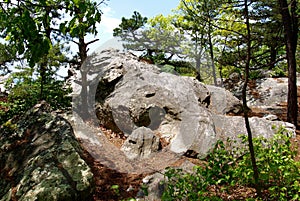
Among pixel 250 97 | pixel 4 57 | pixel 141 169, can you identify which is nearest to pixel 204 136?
pixel 141 169

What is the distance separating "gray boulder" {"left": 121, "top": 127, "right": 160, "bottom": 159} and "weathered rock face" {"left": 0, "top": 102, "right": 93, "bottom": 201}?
4.90 ft

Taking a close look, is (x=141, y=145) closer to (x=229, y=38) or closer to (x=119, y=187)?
(x=119, y=187)

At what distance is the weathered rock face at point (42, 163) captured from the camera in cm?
326

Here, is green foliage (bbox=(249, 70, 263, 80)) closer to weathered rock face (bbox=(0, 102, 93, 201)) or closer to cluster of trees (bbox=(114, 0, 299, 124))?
cluster of trees (bbox=(114, 0, 299, 124))

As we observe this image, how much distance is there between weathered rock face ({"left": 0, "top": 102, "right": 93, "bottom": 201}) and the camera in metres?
3.26

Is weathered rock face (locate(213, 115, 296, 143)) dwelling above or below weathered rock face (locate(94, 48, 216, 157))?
below

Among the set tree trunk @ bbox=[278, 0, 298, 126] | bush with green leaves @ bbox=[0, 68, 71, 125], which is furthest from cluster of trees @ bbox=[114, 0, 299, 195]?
bush with green leaves @ bbox=[0, 68, 71, 125]

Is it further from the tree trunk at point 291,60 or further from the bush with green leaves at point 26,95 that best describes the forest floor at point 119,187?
the bush with green leaves at point 26,95

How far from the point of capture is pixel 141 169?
4816 mm

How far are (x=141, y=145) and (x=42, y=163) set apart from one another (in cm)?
233

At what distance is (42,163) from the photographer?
364cm

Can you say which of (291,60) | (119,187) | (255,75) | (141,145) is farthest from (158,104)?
(255,75)

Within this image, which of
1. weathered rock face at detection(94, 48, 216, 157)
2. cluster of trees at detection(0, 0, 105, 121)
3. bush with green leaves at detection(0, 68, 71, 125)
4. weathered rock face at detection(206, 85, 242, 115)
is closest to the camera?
cluster of trees at detection(0, 0, 105, 121)

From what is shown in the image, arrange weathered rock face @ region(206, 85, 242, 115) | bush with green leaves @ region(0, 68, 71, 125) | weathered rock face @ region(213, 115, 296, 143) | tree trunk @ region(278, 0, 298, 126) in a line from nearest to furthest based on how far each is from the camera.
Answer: weathered rock face @ region(213, 115, 296, 143)
bush with green leaves @ region(0, 68, 71, 125)
tree trunk @ region(278, 0, 298, 126)
weathered rock face @ region(206, 85, 242, 115)
